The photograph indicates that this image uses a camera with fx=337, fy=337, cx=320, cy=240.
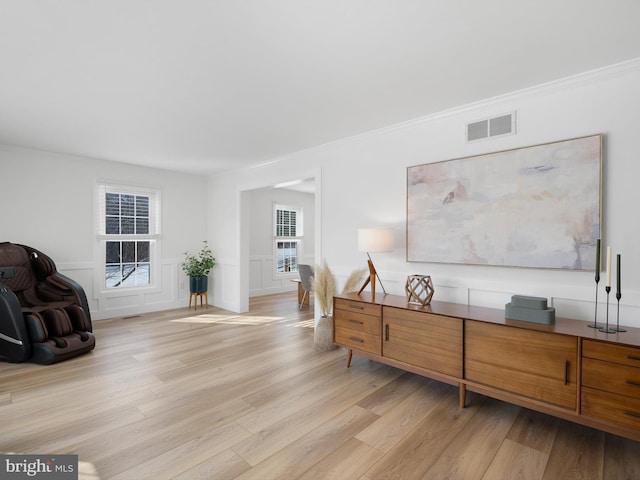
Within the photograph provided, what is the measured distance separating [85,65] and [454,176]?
3020 mm

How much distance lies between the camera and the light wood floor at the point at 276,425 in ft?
6.20

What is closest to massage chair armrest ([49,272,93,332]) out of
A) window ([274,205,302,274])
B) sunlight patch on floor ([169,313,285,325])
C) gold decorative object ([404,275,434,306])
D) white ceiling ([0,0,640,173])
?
sunlight patch on floor ([169,313,285,325])

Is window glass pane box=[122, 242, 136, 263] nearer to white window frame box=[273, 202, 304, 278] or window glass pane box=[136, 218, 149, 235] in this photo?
window glass pane box=[136, 218, 149, 235]

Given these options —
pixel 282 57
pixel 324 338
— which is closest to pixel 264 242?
pixel 324 338

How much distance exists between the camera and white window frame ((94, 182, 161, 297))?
516 centimetres

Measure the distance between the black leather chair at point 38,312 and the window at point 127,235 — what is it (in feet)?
3.89

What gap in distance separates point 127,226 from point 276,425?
454cm

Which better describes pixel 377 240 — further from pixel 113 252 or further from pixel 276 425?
pixel 113 252

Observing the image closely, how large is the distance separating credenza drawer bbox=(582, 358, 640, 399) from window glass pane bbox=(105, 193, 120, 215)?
601 centimetres

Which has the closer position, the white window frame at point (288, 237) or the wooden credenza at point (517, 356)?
the wooden credenza at point (517, 356)

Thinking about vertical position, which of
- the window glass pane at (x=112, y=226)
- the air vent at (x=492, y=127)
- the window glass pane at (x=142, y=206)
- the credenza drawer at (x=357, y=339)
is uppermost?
the air vent at (x=492, y=127)

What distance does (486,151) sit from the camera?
116 inches

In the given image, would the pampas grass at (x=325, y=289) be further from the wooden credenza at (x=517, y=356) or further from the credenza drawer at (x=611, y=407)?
the credenza drawer at (x=611, y=407)

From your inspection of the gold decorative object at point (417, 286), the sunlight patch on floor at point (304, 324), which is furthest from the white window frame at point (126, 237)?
the gold decorative object at point (417, 286)
